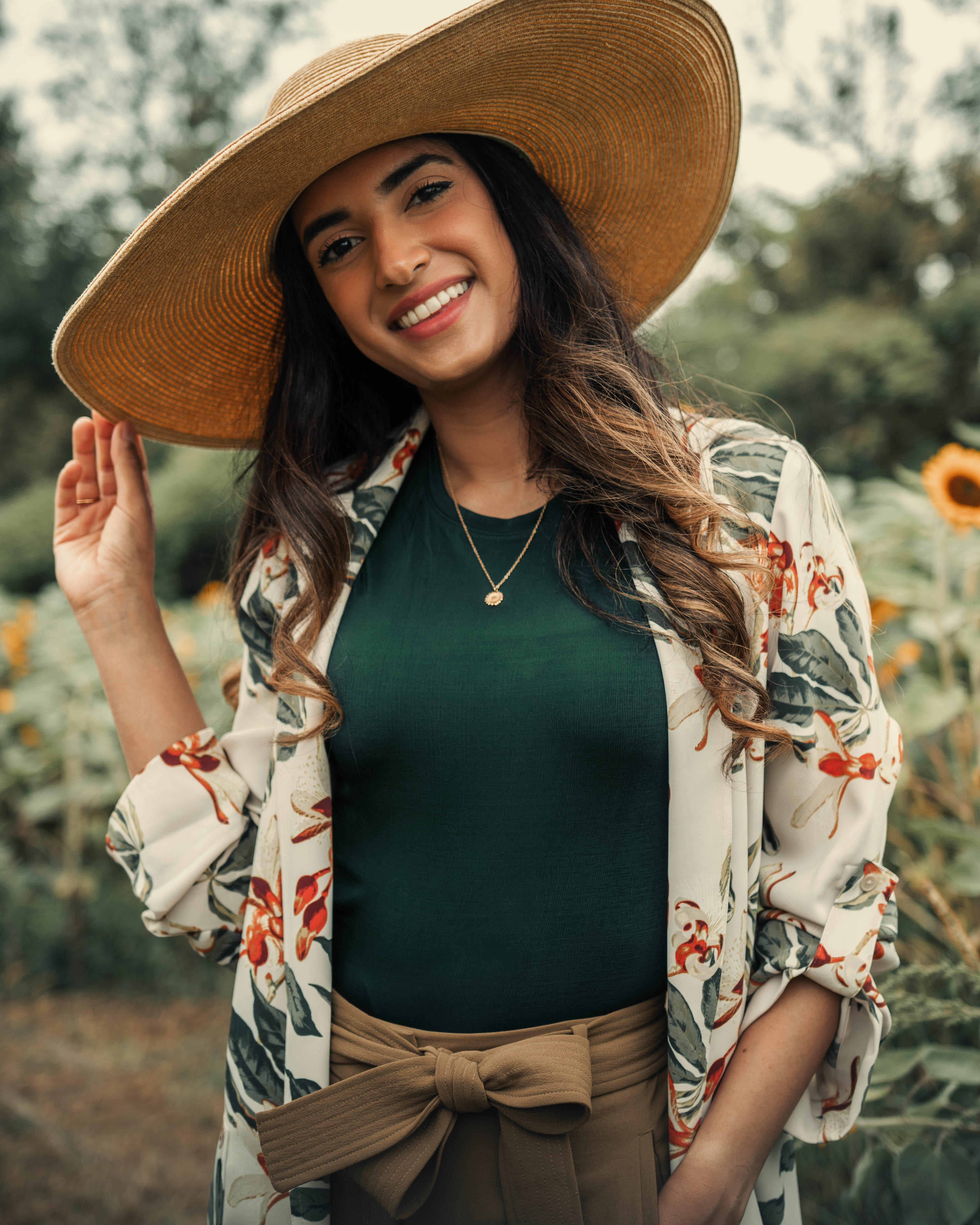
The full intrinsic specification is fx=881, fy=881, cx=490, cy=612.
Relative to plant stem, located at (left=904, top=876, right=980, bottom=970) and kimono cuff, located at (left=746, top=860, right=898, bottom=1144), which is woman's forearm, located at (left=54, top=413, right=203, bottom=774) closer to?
kimono cuff, located at (left=746, top=860, right=898, bottom=1144)

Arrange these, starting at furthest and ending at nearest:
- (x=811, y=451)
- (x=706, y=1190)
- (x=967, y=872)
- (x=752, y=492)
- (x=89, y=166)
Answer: (x=89, y=166) < (x=811, y=451) < (x=967, y=872) < (x=752, y=492) < (x=706, y=1190)

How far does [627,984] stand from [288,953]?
476mm

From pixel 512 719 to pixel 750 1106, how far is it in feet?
1.88

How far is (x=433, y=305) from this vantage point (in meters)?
1.23

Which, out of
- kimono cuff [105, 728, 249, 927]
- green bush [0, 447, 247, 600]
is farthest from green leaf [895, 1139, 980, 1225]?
green bush [0, 447, 247, 600]

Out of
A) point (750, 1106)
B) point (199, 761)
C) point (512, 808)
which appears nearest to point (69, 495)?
point (199, 761)

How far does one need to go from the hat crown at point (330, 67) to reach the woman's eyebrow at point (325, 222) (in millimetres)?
139

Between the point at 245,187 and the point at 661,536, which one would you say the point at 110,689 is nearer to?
the point at 245,187

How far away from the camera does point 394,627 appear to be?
1.26 meters

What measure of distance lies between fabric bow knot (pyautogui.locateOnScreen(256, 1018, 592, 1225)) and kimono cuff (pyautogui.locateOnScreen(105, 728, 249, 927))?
358 millimetres

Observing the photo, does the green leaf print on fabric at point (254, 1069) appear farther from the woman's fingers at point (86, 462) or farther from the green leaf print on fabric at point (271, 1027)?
the woman's fingers at point (86, 462)

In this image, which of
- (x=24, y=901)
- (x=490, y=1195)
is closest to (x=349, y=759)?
(x=490, y=1195)

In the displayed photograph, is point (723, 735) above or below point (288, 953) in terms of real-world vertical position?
above

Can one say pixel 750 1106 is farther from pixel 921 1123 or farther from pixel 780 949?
pixel 921 1123
